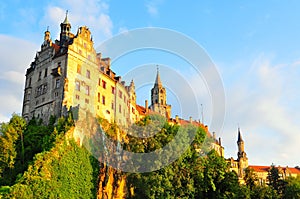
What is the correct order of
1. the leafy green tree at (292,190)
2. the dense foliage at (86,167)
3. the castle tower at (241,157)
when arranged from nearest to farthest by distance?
the dense foliage at (86,167)
the leafy green tree at (292,190)
the castle tower at (241,157)

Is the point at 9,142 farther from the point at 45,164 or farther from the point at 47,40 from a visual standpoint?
the point at 47,40

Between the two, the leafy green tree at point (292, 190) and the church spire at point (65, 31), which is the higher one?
the church spire at point (65, 31)

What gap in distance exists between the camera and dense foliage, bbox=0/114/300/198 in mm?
42875

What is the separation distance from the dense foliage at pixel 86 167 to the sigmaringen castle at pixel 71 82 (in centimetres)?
385

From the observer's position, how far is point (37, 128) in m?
54.0

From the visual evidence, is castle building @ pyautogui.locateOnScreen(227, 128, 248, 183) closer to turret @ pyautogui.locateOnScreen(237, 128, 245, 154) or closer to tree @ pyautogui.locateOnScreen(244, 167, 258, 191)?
turret @ pyautogui.locateOnScreen(237, 128, 245, 154)

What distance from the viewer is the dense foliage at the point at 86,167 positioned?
4288 centimetres

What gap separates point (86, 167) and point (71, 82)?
15839mm

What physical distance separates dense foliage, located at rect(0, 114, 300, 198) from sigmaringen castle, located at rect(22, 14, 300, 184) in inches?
152

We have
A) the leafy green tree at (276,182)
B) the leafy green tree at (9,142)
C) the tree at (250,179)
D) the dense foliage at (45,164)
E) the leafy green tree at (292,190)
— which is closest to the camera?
the dense foliage at (45,164)

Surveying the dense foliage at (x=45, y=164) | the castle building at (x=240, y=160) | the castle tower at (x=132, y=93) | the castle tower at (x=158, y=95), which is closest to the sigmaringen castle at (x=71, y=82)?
the castle tower at (x=132, y=93)

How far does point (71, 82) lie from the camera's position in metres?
57.7

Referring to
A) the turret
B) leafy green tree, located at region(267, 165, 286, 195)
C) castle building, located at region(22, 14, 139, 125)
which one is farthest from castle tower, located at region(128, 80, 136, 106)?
the turret

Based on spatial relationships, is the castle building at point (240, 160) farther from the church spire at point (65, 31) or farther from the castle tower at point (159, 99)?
the church spire at point (65, 31)
